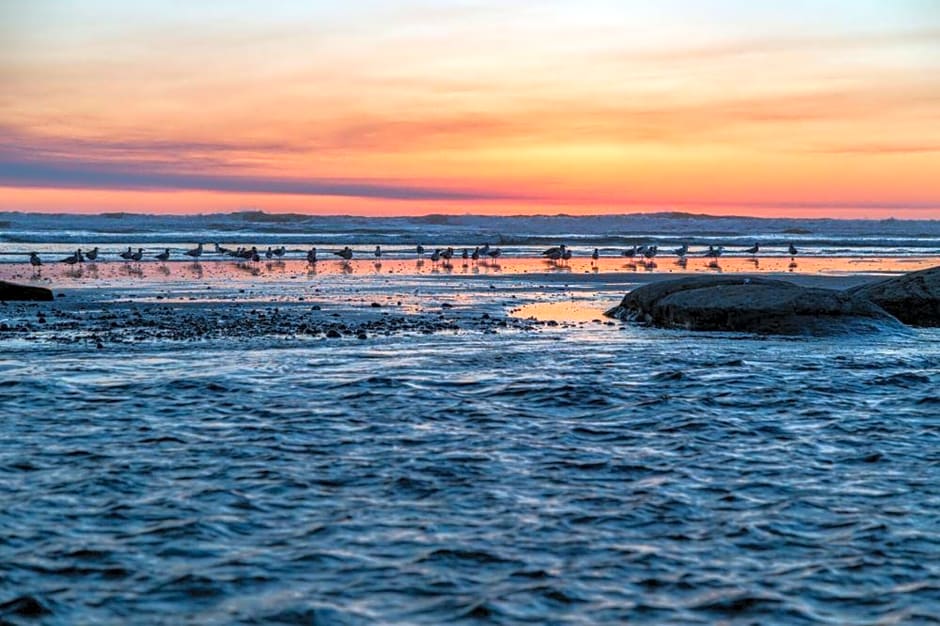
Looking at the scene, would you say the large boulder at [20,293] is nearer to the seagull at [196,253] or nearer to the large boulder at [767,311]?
the large boulder at [767,311]

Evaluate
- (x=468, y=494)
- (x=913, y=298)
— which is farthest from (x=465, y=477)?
(x=913, y=298)

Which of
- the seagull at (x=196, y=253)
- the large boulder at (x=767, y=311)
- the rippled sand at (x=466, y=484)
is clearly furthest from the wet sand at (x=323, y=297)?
the seagull at (x=196, y=253)

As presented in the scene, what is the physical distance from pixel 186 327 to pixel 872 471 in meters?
11.7

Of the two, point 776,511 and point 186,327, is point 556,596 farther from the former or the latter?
point 186,327

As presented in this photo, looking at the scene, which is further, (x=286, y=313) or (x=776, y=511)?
(x=286, y=313)

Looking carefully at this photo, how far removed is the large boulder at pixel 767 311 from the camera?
671 inches

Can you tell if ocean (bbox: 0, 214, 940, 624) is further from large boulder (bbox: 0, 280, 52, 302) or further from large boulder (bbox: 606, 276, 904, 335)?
large boulder (bbox: 0, 280, 52, 302)

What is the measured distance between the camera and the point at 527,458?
27.2ft

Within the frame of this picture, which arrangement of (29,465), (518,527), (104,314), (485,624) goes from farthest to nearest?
(104,314) < (29,465) < (518,527) < (485,624)

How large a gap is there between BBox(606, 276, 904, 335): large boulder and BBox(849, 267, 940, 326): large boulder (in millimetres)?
1366

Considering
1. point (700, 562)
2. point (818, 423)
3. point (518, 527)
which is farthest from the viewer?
point (818, 423)

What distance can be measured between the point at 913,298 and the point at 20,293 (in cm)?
1731

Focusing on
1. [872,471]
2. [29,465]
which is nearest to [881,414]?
[872,471]

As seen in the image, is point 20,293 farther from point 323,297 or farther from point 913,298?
point 913,298
